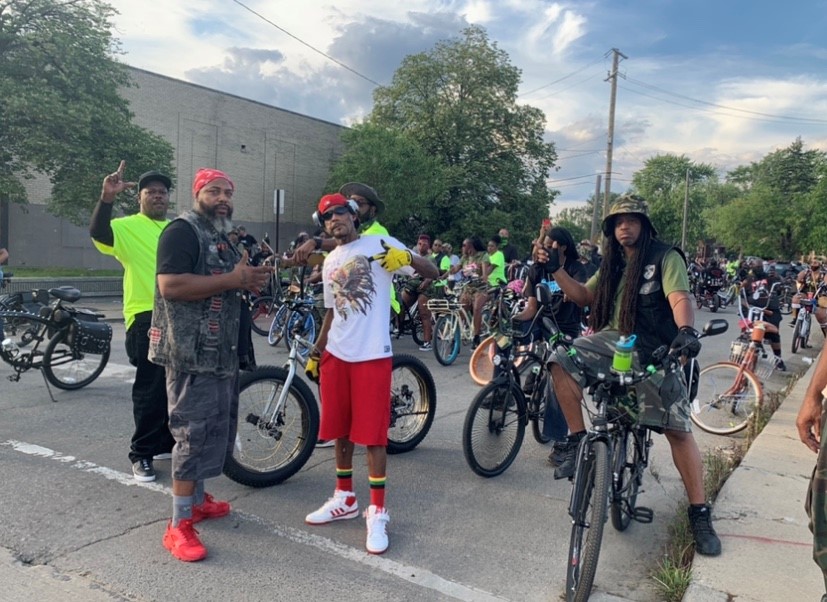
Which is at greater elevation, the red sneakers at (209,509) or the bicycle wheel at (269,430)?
the bicycle wheel at (269,430)

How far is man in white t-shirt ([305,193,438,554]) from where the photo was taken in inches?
140

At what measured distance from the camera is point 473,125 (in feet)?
115

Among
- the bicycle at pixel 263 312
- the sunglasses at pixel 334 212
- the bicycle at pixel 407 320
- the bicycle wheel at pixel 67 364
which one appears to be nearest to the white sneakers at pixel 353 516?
the sunglasses at pixel 334 212

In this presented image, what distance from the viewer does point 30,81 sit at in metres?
17.5

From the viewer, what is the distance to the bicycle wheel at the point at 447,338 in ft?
30.9

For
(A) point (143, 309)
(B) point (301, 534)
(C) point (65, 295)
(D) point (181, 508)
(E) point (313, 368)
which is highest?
(A) point (143, 309)

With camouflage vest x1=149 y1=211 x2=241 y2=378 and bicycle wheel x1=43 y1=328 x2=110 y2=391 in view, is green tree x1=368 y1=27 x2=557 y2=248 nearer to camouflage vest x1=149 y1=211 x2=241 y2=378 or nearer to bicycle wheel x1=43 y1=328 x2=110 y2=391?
bicycle wheel x1=43 y1=328 x2=110 y2=391

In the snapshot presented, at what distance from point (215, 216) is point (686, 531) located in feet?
10.5

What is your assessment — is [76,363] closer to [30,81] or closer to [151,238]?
[151,238]

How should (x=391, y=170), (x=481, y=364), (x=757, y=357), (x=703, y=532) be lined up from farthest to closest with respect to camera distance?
1. (x=391, y=170)
2. (x=481, y=364)
3. (x=757, y=357)
4. (x=703, y=532)

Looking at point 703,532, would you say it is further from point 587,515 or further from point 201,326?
point 201,326

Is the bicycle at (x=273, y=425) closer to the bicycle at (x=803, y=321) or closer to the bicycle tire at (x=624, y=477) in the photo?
the bicycle tire at (x=624, y=477)

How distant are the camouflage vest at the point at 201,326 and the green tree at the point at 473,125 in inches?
1208

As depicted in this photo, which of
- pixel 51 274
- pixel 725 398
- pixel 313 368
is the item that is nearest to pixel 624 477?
pixel 313 368
